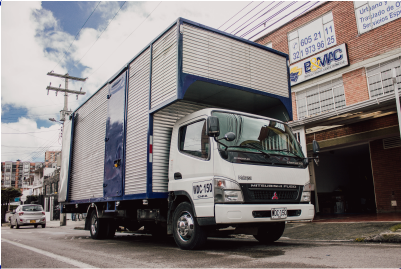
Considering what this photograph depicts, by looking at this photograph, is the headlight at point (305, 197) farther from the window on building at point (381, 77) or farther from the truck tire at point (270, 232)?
the window on building at point (381, 77)


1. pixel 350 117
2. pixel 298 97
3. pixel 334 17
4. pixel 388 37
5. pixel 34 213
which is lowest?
pixel 34 213

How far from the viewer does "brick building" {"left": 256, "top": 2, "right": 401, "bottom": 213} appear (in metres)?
12.0

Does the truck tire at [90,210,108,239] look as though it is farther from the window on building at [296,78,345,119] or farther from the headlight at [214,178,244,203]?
the window on building at [296,78,345,119]

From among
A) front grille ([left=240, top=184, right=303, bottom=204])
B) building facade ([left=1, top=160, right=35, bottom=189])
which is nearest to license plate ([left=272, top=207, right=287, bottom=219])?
front grille ([left=240, top=184, right=303, bottom=204])

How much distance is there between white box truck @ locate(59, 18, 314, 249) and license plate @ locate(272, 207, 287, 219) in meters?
0.02

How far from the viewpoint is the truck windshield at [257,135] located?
5.64 m

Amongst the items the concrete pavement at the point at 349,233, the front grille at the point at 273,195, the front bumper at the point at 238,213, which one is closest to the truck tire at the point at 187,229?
the front bumper at the point at 238,213

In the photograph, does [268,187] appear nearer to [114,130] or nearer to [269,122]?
[269,122]

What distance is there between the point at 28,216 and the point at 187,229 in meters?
17.8

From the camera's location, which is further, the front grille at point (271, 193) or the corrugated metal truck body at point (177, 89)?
the corrugated metal truck body at point (177, 89)

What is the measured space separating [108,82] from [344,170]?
13.8m

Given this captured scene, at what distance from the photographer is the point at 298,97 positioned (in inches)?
598

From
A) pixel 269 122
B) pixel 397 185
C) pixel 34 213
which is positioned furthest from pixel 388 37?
pixel 34 213

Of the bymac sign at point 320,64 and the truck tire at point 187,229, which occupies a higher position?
the bymac sign at point 320,64
